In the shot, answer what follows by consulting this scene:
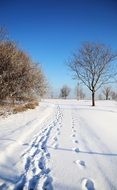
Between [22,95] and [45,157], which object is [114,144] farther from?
[22,95]

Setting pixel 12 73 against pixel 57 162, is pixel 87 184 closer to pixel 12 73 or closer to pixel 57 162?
pixel 57 162

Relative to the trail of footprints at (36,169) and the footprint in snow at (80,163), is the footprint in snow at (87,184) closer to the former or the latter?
the trail of footprints at (36,169)

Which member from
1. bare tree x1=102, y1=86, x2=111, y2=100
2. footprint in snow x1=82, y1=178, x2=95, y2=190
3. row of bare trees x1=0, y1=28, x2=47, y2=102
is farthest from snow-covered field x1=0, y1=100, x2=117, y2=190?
bare tree x1=102, y1=86, x2=111, y2=100

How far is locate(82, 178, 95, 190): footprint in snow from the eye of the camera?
440 cm

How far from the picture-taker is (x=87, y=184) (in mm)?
4578

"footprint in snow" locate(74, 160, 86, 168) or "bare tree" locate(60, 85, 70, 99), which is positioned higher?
"bare tree" locate(60, 85, 70, 99)

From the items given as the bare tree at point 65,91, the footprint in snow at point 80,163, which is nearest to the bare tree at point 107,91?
the bare tree at point 65,91

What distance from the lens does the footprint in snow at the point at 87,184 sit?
173 inches

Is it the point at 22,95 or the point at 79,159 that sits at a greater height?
the point at 22,95

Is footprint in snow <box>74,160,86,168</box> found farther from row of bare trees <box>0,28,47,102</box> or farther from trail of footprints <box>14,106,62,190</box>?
row of bare trees <box>0,28,47,102</box>

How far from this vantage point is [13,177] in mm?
4852

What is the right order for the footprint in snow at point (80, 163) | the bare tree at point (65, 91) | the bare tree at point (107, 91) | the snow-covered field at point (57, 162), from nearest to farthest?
the snow-covered field at point (57, 162) < the footprint in snow at point (80, 163) < the bare tree at point (107, 91) < the bare tree at point (65, 91)

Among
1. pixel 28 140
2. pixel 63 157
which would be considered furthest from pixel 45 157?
pixel 28 140

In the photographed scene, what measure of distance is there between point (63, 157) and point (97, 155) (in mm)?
1064
